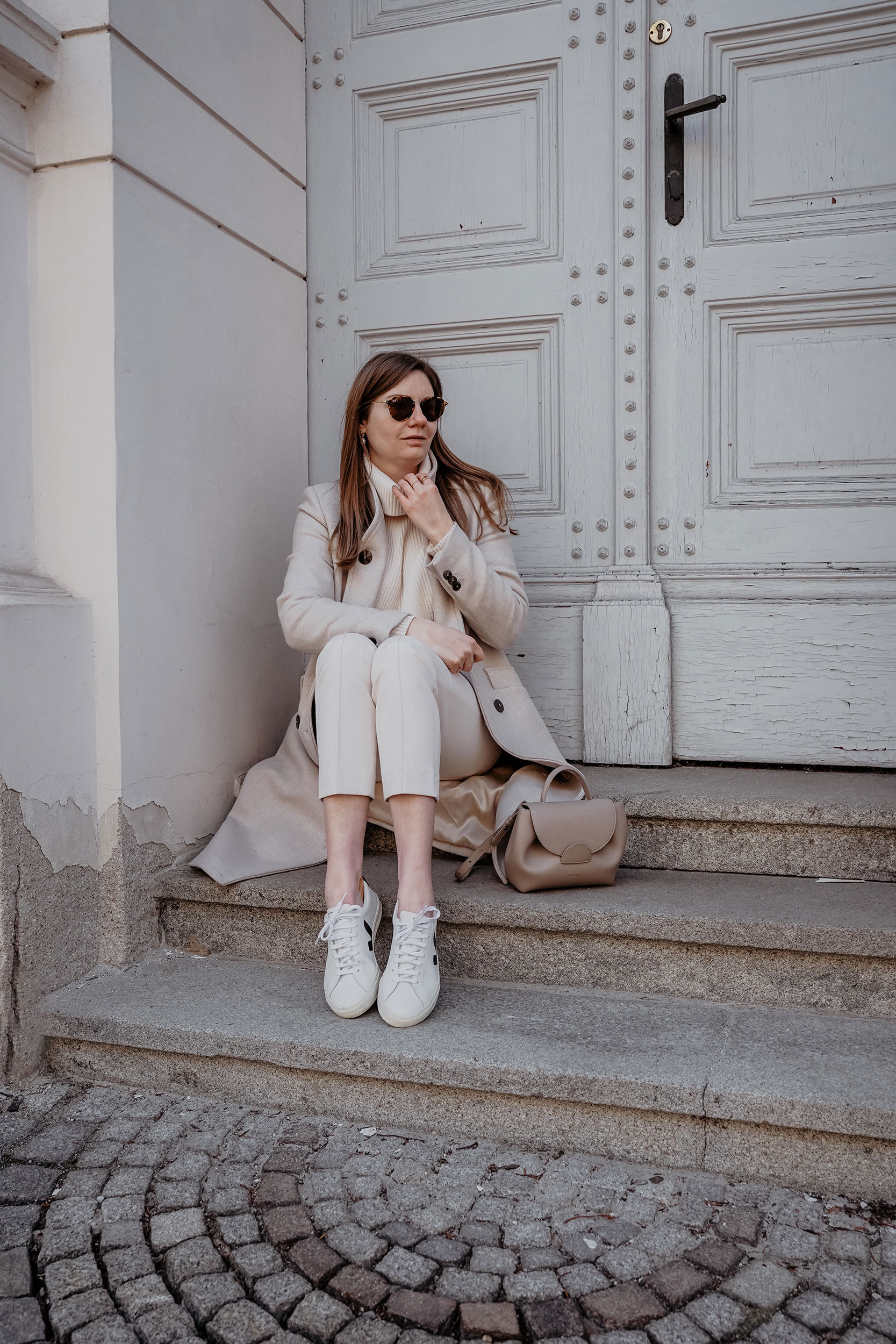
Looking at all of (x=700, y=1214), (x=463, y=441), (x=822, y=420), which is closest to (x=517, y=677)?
(x=463, y=441)

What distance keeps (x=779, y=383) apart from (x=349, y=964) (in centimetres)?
207

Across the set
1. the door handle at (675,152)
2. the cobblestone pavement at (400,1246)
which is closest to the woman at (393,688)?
the cobblestone pavement at (400,1246)

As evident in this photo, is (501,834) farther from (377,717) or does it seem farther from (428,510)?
(428,510)

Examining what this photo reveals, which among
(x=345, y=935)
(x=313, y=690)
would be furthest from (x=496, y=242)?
(x=345, y=935)

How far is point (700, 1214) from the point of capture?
1640 mm

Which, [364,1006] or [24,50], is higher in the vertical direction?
[24,50]

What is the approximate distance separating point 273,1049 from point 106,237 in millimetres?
1896

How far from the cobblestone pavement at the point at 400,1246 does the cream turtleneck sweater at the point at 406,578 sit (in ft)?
4.21

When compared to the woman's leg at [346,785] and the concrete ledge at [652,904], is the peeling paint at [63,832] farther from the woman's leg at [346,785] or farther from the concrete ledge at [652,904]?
the woman's leg at [346,785]

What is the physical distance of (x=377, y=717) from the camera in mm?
2186

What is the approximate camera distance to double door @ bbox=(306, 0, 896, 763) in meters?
2.83

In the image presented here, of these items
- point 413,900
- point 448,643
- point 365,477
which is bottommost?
point 413,900

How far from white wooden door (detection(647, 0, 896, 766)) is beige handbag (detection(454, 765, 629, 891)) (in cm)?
80

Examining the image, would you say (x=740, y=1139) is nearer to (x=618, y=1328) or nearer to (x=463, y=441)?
(x=618, y=1328)
